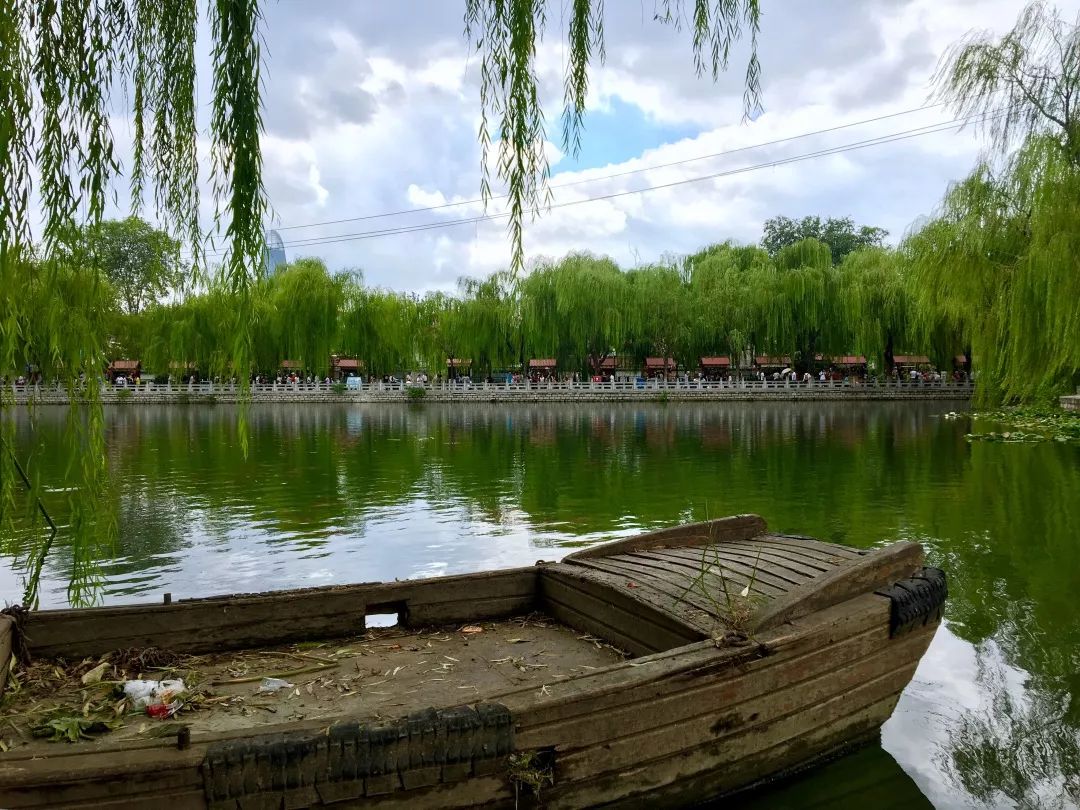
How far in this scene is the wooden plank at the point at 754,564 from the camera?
Answer: 4.08m

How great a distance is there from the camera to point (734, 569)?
169 inches

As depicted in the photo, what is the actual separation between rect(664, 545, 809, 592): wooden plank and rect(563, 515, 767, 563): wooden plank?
0.14 metres

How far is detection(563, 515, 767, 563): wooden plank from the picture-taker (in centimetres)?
474

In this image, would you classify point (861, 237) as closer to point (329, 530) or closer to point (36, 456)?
point (329, 530)

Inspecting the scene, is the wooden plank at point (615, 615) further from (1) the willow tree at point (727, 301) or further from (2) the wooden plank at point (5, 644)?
(1) the willow tree at point (727, 301)

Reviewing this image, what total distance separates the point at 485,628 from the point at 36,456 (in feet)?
7.28

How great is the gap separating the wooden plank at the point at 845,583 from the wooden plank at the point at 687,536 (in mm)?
1097

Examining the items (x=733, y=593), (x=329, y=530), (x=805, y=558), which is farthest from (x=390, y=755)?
(x=329, y=530)

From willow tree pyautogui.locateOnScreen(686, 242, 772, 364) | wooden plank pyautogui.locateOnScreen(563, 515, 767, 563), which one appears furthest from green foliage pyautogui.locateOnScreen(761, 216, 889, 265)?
wooden plank pyautogui.locateOnScreen(563, 515, 767, 563)

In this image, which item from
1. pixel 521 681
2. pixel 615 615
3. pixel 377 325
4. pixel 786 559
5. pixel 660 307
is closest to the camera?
pixel 521 681

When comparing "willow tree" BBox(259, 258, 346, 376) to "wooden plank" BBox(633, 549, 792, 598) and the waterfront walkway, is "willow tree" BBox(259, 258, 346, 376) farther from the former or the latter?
"wooden plank" BBox(633, 549, 792, 598)

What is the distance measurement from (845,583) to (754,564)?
679 mm

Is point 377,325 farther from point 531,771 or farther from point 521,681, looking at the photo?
point 531,771

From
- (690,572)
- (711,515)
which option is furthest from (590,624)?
(711,515)
